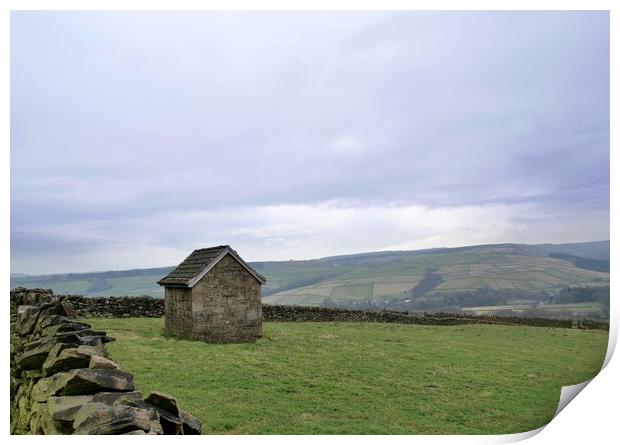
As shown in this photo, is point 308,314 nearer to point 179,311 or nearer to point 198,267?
point 179,311

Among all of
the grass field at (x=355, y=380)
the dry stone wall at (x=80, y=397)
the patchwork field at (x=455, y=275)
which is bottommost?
the grass field at (x=355, y=380)

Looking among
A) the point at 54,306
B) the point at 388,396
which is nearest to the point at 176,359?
the point at 54,306

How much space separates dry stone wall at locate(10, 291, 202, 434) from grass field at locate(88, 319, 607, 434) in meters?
2.35

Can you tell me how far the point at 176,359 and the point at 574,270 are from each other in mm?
10693

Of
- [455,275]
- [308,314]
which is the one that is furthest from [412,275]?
[308,314]

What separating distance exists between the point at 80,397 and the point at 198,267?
37.4 feet

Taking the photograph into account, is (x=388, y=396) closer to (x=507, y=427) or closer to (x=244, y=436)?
(x=507, y=427)

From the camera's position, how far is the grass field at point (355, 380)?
29.6 feet

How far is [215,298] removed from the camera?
56.3 ft

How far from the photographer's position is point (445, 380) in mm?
12609

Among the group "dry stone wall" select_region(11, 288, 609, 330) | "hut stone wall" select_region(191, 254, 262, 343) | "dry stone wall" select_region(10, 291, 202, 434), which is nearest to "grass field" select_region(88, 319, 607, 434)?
"hut stone wall" select_region(191, 254, 262, 343)

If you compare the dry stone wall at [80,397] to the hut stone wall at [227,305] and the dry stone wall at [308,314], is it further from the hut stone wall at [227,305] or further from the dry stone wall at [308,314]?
the dry stone wall at [308,314]

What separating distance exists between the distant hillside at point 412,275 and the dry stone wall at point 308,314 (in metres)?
1.82

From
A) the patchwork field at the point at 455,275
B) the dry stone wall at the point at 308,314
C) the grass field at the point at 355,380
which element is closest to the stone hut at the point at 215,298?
the grass field at the point at 355,380
